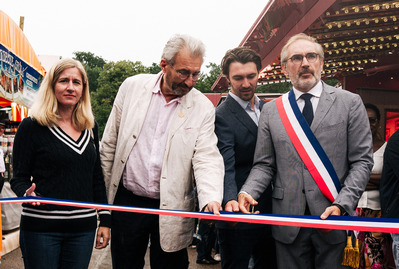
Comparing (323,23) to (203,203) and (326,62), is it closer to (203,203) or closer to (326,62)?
(326,62)

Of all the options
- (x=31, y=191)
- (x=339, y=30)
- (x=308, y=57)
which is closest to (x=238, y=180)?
(x=308, y=57)

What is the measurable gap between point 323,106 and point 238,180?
0.75 meters

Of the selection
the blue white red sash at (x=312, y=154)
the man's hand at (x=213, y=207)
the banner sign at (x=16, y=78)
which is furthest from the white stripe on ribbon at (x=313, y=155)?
the banner sign at (x=16, y=78)

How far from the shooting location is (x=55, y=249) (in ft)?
6.97

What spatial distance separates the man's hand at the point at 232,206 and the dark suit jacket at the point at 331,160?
0.37 feet

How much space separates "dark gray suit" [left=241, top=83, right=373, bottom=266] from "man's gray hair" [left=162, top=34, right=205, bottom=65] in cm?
68

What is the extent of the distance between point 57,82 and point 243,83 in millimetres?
1263

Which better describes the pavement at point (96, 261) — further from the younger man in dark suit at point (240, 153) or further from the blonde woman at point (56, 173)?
the blonde woman at point (56, 173)

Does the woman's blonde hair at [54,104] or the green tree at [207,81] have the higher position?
the green tree at [207,81]

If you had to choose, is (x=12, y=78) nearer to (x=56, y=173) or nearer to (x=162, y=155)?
(x=56, y=173)

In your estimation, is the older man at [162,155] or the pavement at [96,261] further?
the pavement at [96,261]

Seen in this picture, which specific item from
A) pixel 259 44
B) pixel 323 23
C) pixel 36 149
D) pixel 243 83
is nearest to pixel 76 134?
pixel 36 149

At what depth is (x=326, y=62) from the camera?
252 inches

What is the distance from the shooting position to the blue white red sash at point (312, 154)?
82.3 inches
